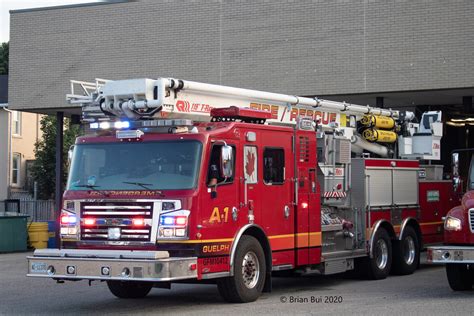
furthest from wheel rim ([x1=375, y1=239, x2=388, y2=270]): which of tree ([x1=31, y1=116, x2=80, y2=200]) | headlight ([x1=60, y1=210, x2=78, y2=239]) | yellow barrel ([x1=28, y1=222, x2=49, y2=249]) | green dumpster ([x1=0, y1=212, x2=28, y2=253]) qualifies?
tree ([x1=31, y1=116, x2=80, y2=200])

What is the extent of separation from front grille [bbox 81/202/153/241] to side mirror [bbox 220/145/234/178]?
1.10m

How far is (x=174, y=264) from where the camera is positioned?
10.2 m

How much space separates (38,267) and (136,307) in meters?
1.68

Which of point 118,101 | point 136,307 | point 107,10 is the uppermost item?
point 107,10

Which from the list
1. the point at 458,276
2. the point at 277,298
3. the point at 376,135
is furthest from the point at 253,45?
the point at 458,276

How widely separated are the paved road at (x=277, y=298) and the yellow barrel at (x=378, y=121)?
3128mm

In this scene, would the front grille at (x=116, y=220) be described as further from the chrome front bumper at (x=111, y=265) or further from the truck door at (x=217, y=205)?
the truck door at (x=217, y=205)

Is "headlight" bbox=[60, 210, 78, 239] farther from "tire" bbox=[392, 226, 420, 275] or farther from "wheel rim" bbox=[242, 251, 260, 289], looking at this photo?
"tire" bbox=[392, 226, 420, 275]

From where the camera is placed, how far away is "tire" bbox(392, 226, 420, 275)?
1558 centimetres

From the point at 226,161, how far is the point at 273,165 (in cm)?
161

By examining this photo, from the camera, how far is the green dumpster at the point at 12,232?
22.6 m

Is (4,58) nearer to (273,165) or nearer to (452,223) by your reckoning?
(273,165)

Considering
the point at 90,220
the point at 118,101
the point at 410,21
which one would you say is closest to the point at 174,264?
the point at 90,220

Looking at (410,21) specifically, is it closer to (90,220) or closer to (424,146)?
(424,146)
